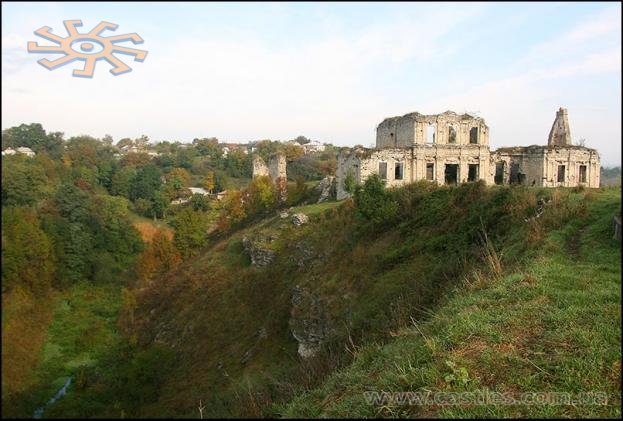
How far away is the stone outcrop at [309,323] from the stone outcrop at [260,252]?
20.1ft

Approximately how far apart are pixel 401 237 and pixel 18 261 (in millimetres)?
16982

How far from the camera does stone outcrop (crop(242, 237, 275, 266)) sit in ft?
78.3

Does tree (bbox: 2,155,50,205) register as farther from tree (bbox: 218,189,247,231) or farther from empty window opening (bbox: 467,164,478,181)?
tree (bbox: 218,189,247,231)

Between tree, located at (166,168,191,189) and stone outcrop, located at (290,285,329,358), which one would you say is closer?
stone outcrop, located at (290,285,329,358)

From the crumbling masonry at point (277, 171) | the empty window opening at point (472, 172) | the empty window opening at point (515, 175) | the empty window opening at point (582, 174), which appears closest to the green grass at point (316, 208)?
the crumbling masonry at point (277, 171)

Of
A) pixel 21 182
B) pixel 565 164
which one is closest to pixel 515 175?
pixel 565 164

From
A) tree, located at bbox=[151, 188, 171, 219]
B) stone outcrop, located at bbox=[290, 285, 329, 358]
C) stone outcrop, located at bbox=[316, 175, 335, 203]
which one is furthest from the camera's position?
stone outcrop, located at bbox=[316, 175, 335, 203]

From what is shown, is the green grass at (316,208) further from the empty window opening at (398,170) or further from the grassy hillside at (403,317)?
the empty window opening at (398,170)

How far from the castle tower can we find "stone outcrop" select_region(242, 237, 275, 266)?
64.8 ft

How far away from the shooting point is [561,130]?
29.0 metres

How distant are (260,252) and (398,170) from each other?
1051cm

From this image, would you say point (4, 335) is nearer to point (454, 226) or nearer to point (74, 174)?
point (74, 174)

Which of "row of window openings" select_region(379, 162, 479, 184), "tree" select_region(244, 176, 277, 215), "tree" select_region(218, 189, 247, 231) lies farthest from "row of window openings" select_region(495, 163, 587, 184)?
"tree" select_region(218, 189, 247, 231)

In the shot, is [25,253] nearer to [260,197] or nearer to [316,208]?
[316,208]
